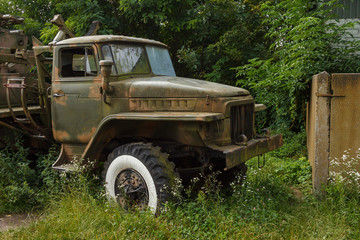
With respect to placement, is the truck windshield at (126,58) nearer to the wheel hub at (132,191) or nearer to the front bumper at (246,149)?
the wheel hub at (132,191)

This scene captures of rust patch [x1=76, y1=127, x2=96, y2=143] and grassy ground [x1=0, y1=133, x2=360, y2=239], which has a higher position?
rust patch [x1=76, y1=127, x2=96, y2=143]

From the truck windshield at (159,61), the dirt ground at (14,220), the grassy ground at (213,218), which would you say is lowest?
Result: the dirt ground at (14,220)

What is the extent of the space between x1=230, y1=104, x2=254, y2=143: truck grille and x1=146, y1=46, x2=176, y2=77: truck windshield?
1.37 meters

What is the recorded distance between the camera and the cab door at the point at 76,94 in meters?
4.88

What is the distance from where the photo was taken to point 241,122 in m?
4.79

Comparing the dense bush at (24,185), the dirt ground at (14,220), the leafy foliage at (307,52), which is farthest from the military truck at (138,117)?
the leafy foliage at (307,52)

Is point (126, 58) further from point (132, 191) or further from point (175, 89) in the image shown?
point (132, 191)

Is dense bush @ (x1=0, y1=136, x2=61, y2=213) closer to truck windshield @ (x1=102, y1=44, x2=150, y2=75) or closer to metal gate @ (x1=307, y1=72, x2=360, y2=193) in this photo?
truck windshield @ (x1=102, y1=44, x2=150, y2=75)

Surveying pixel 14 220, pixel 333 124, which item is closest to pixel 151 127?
pixel 14 220

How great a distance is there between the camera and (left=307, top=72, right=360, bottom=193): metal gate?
15.7 feet

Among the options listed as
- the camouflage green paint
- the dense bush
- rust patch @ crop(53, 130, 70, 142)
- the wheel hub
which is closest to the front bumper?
the camouflage green paint

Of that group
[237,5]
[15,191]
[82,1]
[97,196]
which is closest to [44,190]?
[15,191]

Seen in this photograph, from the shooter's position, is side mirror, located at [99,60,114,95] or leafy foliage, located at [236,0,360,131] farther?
leafy foliage, located at [236,0,360,131]

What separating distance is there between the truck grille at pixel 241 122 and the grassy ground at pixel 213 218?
0.64m
